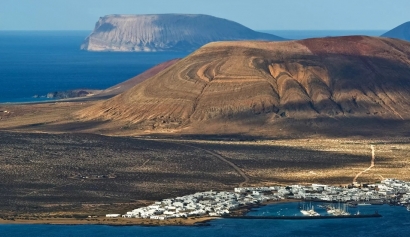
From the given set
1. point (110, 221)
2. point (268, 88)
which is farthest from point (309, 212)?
point (268, 88)

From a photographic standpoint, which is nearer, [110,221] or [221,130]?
[110,221]

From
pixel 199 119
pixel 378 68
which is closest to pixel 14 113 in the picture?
pixel 199 119

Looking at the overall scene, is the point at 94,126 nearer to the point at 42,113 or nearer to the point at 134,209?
the point at 42,113

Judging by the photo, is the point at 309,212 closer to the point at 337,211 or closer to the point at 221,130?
the point at 337,211

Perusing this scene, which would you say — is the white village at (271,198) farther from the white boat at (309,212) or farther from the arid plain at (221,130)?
the arid plain at (221,130)

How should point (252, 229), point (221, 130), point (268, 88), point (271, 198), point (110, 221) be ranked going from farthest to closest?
point (268, 88) → point (221, 130) → point (271, 198) → point (110, 221) → point (252, 229)

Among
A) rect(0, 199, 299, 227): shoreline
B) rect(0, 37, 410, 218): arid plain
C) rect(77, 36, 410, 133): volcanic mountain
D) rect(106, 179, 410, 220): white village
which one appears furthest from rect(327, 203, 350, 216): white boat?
rect(77, 36, 410, 133): volcanic mountain

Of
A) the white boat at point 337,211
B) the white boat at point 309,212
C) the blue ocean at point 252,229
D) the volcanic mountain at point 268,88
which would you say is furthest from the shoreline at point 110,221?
the volcanic mountain at point 268,88

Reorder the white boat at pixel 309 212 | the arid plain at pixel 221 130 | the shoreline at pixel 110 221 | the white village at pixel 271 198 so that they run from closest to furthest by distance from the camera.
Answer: the shoreline at pixel 110 221, the white village at pixel 271 198, the white boat at pixel 309 212, the arid plain at pixel 221 130
